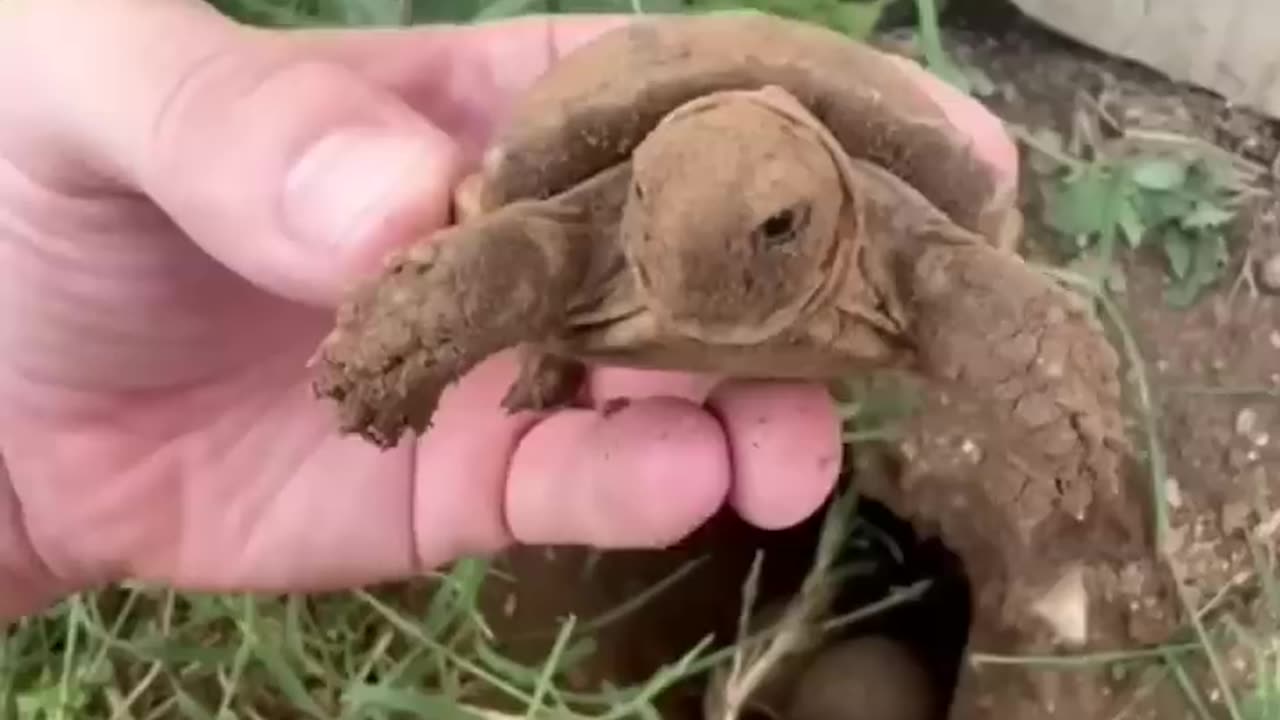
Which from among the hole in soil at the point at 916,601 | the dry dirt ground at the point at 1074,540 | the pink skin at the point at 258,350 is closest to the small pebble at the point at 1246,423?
the dry dirt ground at the point at 1074,540

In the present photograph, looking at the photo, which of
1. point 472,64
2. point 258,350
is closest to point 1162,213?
point 472,64

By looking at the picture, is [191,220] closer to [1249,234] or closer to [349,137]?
[349,137]

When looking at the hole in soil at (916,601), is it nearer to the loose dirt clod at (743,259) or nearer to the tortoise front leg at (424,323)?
the loose dirt clod at (743,259)

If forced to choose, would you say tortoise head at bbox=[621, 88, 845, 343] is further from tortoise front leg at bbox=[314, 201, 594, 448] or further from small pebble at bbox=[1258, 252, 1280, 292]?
small pebble at bbox=[1258, 252, 1280, 292]

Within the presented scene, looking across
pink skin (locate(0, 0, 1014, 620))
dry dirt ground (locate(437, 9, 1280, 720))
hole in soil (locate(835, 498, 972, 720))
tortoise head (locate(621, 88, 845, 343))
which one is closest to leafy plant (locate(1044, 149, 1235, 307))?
dry dirt ground (locate(437, 9, 1280, 720))

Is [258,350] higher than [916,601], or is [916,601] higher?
[258,350]

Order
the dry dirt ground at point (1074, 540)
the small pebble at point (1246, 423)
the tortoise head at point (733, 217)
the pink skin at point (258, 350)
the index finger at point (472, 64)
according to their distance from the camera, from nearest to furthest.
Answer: the tortoise head at point (733, 217), the pink skin at point (258, 350), the index finger at point (472, 64), the dry dirt ground at point (1074, 540), the small pebble at point (1246, 423)

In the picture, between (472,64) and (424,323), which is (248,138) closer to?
(424,323)
